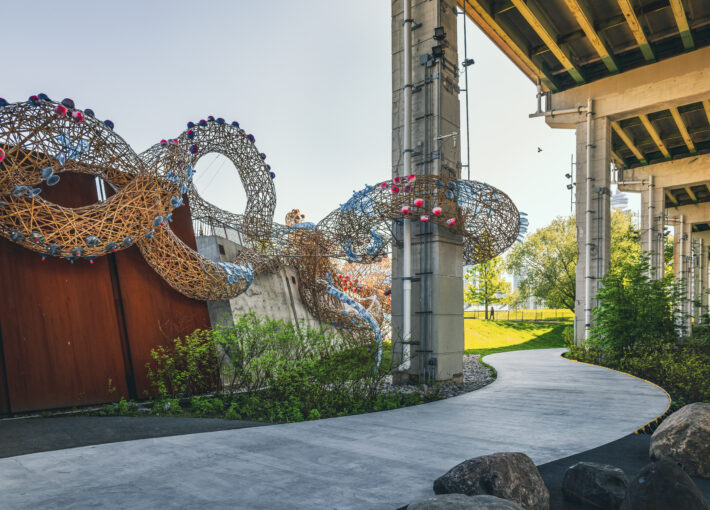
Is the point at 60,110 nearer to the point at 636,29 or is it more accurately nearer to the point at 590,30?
the point at 590,30

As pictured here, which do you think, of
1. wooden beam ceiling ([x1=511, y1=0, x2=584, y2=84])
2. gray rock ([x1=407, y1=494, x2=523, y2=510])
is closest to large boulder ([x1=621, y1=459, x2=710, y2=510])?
gray rock ([x1=407, y1=494, x2=523, y2=510])

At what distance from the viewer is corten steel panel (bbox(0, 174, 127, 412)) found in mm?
6750

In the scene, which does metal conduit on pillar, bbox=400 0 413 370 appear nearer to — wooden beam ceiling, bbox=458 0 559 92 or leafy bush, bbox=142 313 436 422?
leafy bush, bbox=142 313 436 422

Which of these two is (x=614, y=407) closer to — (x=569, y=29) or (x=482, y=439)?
(x=482, y=439)

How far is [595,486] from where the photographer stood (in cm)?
352

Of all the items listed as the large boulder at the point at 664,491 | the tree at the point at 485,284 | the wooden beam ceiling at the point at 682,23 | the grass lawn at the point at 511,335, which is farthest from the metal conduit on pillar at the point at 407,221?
the tree at the point at 485,284

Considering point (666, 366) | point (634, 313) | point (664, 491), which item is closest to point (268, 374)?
point (664, 491)

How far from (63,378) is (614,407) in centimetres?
789

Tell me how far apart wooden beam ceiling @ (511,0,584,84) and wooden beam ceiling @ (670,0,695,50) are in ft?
11.3

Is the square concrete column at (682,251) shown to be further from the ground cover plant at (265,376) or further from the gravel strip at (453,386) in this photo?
the ground cover plant at (265,376)

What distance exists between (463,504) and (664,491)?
1.18 metres

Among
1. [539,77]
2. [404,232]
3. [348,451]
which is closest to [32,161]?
[348,451]

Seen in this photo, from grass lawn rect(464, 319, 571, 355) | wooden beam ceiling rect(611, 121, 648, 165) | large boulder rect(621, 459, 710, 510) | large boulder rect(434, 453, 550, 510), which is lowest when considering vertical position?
grass lawn rect(464, 319, 571, 355)

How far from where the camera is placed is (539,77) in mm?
20547
